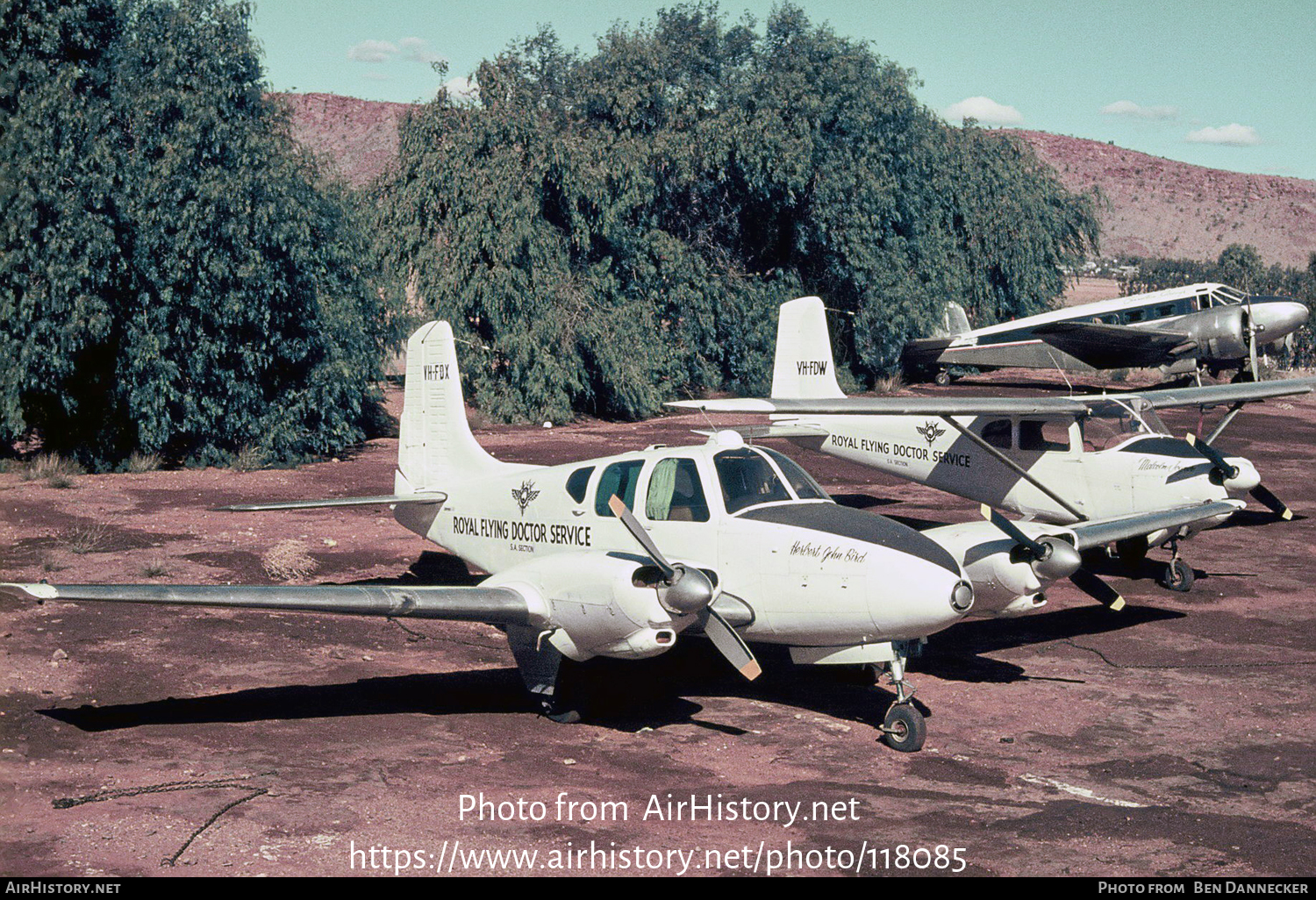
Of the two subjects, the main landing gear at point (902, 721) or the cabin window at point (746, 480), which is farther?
the cabin window at point (746, 480)

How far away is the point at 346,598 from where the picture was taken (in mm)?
9609

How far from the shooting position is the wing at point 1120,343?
36.8 metres

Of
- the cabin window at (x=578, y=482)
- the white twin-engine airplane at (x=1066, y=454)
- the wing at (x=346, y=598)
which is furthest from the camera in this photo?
the white twin-engine airplane at (x=1066, y=454)

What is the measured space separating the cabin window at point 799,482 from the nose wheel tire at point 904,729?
2066 millimetres

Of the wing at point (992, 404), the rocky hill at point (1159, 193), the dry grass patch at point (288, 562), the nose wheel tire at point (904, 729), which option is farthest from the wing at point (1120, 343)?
the rocky hill at point (1159, 193)

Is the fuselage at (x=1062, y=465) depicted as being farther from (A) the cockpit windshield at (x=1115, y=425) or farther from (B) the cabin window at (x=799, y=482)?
(B) the cabin window at (x=799, y=482)

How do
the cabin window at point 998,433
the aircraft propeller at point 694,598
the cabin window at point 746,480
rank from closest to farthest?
the aircraft propeller at point 694,598 < the cabin window at point 746,480 < the cabin window at point 998,433

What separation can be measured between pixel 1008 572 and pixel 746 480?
2.64 m

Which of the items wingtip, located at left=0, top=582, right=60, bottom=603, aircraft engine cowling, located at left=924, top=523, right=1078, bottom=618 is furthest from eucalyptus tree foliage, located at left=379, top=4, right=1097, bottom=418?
wingtip, located at left=0, top=582, right=60, bottom=603

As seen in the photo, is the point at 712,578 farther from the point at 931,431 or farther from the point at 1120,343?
the point at 1120,343

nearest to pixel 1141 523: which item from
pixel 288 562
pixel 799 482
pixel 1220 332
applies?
pixel 799 482

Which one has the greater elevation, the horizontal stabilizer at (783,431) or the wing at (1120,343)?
the wing at (1120,343)

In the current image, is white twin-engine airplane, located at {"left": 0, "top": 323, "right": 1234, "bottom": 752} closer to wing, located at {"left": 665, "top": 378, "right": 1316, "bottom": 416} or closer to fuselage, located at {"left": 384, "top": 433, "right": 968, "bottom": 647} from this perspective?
fuselage, located at {"left": 384, "top": 433, "right": 968, "bottom": 647}

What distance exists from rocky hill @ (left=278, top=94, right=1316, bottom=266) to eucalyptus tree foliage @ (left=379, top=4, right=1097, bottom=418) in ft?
209
